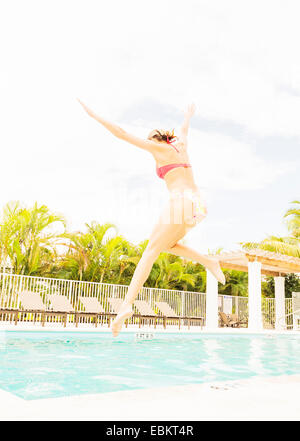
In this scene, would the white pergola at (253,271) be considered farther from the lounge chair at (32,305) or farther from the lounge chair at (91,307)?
the lounge chair at (32,305)

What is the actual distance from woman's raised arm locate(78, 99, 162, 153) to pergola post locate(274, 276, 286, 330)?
19.3m

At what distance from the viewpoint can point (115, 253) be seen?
1827 centimetres

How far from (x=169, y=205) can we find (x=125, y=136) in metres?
0.46

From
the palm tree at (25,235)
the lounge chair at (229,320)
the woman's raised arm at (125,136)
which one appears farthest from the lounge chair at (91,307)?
the woman's raised arm at (125,136)

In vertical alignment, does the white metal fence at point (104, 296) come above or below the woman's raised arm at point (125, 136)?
below

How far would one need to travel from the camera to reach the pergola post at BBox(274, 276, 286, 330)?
19.8m

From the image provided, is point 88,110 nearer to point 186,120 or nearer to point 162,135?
point 162,135

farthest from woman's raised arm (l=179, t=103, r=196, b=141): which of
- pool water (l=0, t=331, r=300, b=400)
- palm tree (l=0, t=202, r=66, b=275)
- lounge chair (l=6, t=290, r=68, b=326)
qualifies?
palm tree (l=0, t=202, r=66, b=275)

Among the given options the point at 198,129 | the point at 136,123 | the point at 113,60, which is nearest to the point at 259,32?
the point at 113,60

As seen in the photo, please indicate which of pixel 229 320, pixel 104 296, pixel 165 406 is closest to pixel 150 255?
pixel 165 406

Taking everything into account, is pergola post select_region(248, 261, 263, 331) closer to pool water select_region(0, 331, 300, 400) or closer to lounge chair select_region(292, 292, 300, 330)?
lounge chair select_region(292, 292, 300, 330)

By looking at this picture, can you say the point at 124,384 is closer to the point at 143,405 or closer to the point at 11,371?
the point at 11,371

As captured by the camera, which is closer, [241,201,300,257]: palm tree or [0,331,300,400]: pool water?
[0,331,300,400]: pool water

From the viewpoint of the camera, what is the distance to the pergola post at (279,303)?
65.1 ft
